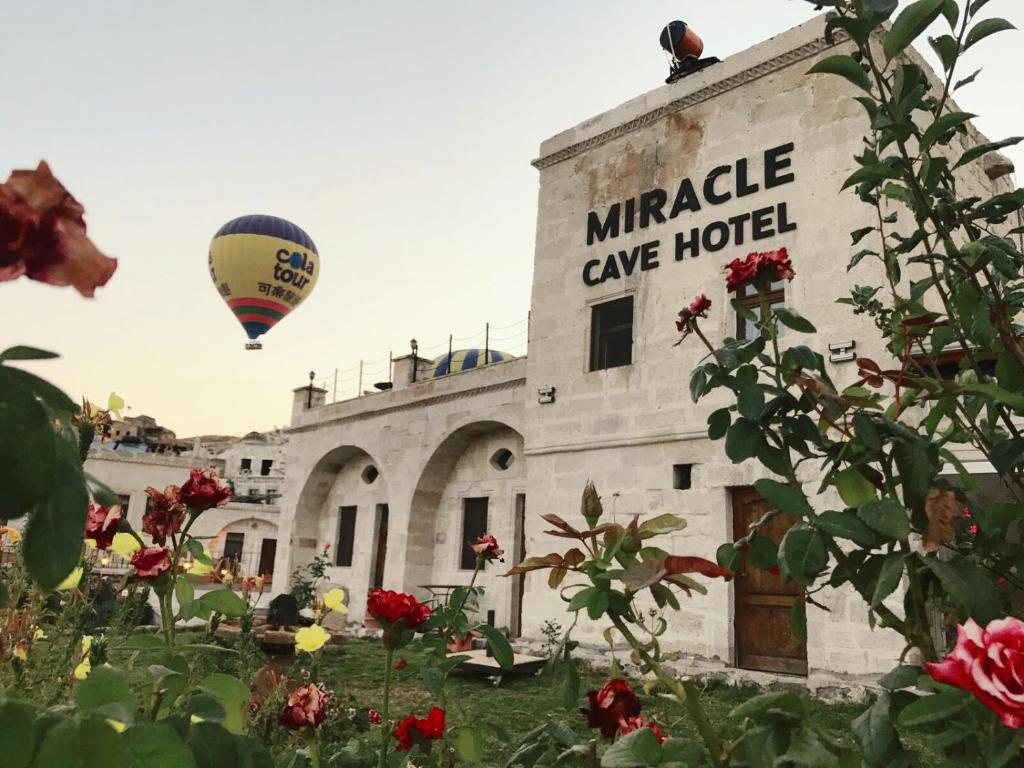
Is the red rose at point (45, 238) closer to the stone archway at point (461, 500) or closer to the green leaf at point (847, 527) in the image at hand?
the green leaf at point (847, 527)

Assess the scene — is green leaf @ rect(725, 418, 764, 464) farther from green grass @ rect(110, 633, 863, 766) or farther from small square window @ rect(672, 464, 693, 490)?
small square window @ rect(672, 464, 693, 490)

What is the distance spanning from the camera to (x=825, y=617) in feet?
25.2

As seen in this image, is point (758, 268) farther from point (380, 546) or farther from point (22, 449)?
point (380, 546)

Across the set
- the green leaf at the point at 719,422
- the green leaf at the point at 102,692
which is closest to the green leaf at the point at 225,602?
the green leaf at the point at 102,692

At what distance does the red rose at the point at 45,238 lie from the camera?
2.33 feet

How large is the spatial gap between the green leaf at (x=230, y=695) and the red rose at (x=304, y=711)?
0.83 meters

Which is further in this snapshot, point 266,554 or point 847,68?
point 266,554

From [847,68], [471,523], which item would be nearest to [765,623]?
[471,523]

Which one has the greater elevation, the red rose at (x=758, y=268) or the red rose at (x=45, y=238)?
the red rose at (x=758, y=268)

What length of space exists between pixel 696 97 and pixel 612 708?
33.4 feet

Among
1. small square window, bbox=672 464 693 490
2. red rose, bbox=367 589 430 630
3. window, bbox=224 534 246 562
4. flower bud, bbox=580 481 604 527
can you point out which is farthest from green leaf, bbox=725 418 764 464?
window, bbox=224 534 246 562

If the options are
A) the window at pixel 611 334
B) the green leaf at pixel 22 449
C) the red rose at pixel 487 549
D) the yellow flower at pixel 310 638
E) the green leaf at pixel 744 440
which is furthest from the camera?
the window at pixel 611 334

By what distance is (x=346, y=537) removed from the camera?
1672 centimetres

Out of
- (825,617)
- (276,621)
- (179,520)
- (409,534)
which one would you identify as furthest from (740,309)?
(409,534)
